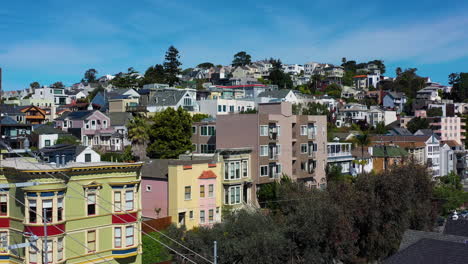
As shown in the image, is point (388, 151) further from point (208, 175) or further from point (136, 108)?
point (208, 175)

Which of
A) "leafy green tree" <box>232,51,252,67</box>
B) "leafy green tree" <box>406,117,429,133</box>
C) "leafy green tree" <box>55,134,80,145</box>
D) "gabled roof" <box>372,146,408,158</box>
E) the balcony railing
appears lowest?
"gabled roof" <box>372,146,408,158</box>

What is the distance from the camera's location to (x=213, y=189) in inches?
1752

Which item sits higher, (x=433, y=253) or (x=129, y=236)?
(x=129, y=236)

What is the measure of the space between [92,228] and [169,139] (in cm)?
2403

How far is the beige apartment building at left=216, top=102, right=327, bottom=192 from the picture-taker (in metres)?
51.2

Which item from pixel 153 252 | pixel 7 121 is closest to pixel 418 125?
pixel 7 121

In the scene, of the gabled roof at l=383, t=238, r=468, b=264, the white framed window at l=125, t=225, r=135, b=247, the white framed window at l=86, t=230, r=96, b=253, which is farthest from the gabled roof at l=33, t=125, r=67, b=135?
the gabled roof at l=383, t=238, r=468, b=264

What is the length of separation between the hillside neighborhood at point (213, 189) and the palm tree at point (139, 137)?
142 millimetres

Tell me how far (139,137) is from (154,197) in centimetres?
1436

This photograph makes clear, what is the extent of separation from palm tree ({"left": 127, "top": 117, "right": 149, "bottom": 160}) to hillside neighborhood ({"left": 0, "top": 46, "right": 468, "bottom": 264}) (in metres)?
0.14

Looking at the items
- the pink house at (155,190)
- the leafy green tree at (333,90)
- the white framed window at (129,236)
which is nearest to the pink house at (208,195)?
the pink house at (155,190)

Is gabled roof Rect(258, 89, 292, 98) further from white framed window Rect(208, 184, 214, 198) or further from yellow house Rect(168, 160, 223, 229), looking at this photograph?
white framed window Rect(208, 184, 214, 198)

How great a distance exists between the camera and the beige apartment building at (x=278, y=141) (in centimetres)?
5119

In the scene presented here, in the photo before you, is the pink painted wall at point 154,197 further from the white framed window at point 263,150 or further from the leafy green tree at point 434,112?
the leafy green tree at point 434,112
